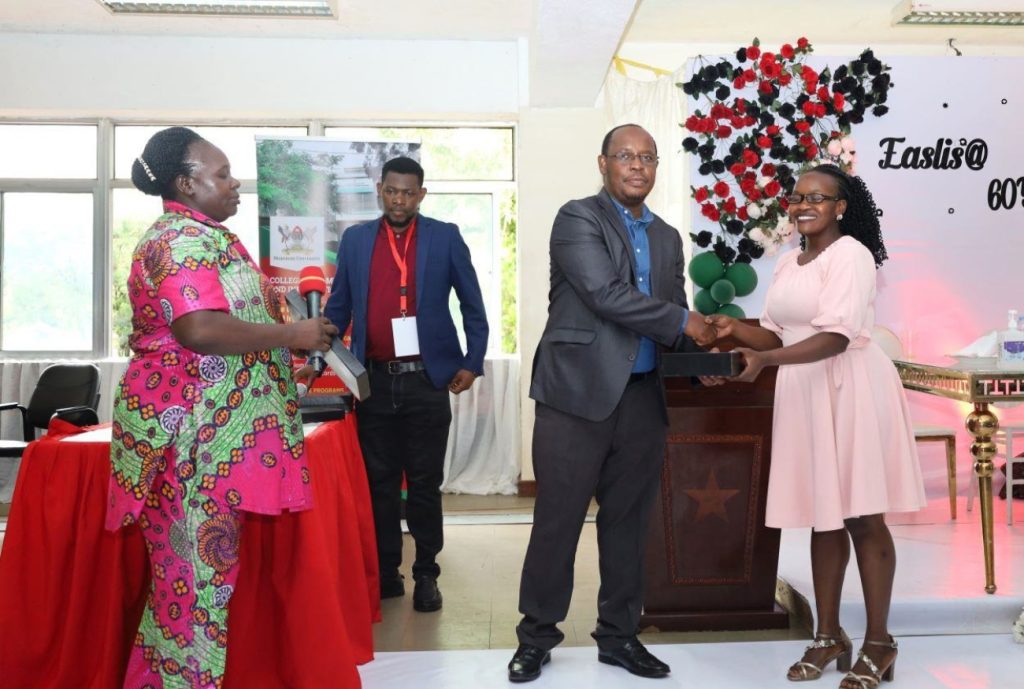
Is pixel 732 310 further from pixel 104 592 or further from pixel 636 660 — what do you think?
pixel 104 592

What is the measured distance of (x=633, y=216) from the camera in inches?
118

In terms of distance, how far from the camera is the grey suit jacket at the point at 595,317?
2812mm

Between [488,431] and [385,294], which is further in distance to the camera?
[488,431]

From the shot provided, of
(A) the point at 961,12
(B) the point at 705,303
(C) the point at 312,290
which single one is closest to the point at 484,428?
(B) the point at 705,303

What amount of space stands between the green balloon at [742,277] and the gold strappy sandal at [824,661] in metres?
2.41

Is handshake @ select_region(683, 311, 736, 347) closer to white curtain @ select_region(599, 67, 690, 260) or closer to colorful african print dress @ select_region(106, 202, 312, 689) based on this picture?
colorful african print dress @ select_region(106, 202, 312, 689)

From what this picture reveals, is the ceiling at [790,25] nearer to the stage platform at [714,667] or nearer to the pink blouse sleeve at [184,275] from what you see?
the stage platform at [714,667]

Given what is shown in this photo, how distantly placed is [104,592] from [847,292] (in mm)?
2372

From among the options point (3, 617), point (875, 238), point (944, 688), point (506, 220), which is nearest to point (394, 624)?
point (3, 617)

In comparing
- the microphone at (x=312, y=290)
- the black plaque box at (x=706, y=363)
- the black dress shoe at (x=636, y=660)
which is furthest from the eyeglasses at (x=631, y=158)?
the black dress shoe at (x=636, y=660)

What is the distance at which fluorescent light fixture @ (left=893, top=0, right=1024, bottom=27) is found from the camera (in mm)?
6270

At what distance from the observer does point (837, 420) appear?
297 cm

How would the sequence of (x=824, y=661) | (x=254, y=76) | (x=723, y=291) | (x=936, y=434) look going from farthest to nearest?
(x=254, y=76), (x=936, y=434), (x=723, y=291), (x=824, y=661)

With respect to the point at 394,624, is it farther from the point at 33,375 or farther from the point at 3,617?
the point at 33,375
